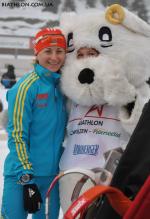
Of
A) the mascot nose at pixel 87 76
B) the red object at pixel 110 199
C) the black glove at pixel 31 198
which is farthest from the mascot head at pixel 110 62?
the red object at pixel 110 199

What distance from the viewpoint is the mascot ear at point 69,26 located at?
1662 millimetres

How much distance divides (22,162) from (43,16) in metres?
16.0

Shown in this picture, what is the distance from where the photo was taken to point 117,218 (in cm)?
56

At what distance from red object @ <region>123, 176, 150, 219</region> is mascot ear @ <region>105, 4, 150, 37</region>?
3.88ft

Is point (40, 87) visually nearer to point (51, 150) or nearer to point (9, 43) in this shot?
point (51, 150)

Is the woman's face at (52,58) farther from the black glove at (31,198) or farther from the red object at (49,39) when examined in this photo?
the black glove at (31,198)

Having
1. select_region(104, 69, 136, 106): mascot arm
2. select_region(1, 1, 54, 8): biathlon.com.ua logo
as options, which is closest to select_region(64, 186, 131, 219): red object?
select_region(104, 69, 136, 106): mascot arm

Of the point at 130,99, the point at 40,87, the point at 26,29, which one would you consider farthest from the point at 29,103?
the point at 26,29

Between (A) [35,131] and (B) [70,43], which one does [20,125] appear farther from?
(B) [70,43]

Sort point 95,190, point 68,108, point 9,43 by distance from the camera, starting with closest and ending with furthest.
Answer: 1. point 95,190
2. point 68,108
3. point 9,43

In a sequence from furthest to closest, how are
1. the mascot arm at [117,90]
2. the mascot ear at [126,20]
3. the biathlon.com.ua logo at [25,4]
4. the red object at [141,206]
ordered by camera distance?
the biathlon.com.ua logo at [25,4] < the mascot ear at [126,20] < the mascot arm at [117,90] < the red object at [141,206]

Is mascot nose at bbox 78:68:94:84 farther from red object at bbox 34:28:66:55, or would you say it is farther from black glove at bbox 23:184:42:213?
black glove at bbox 23:184:42:213

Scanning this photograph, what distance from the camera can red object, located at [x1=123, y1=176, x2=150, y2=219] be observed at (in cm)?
49

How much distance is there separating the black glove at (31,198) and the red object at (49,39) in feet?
1.90
